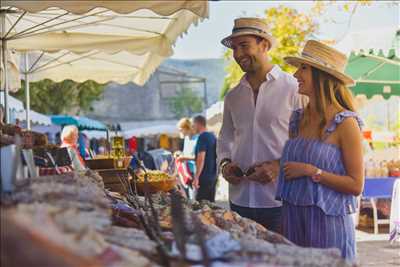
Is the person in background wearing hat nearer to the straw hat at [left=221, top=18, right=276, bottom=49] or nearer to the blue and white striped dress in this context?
the blue and white striped dress

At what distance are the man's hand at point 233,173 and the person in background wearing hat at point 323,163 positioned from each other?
0.58 meters

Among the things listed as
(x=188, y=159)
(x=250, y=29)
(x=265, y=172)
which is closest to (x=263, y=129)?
(x=265, y=172)

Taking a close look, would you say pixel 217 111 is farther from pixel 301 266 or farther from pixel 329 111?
pixel 301 266

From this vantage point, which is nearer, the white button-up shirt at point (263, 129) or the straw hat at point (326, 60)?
the straw hat at point (326, 60)

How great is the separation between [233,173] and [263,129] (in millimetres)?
324

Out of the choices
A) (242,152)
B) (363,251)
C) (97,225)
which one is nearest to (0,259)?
(97,225)

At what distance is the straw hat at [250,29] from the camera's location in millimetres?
3756

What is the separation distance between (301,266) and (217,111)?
44.2 ft

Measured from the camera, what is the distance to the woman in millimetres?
9717

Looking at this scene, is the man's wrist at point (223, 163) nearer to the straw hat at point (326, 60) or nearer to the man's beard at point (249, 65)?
the man's beard at point (249, 65)

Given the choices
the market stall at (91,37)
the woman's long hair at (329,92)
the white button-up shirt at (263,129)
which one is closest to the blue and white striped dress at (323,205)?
the woman's long hair at (329,92)

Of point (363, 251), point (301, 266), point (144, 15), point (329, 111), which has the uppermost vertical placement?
point (144, 15)

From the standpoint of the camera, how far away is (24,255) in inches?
50.2

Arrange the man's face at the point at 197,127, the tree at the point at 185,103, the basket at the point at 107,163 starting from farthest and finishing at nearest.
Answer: the tree at the point at 185,103
the man's face at the point at 197,127
the basket at the point at 107,163
